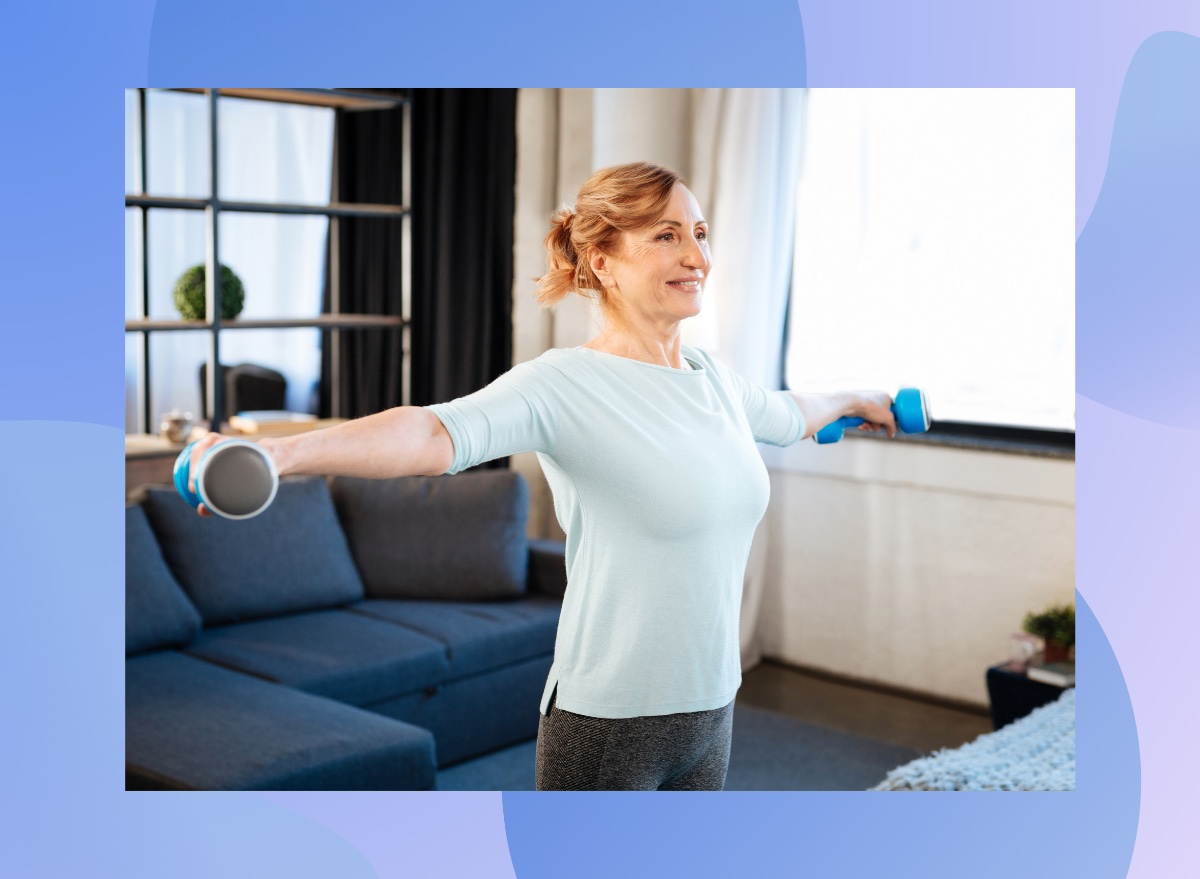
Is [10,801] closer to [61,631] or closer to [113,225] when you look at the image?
[61,631]

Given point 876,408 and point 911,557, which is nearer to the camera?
point 876,408

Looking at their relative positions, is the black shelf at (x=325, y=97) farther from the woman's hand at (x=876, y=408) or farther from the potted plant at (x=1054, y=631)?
the woman's hand at (x=876, y=408)

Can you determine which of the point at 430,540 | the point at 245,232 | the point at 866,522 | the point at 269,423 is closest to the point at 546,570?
the point at 430,540

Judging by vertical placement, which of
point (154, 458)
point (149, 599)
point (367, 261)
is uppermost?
point (367, 261)

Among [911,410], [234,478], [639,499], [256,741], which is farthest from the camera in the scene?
[256,741]

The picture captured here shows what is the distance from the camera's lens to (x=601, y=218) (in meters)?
1.44

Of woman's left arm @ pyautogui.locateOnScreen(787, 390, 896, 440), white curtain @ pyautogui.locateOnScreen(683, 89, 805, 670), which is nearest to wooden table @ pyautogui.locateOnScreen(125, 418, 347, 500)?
white curtain @ pyautogui.locateOnScreen(683, 89, 805, 670)

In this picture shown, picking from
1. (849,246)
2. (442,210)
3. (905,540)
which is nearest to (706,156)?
(849,246)

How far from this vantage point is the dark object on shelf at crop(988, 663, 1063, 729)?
3705 millimetres

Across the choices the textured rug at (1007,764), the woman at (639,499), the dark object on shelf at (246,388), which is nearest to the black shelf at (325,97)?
the dark object on shelf at (246,388)

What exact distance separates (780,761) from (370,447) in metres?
2.91

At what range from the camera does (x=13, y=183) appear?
1349 mm

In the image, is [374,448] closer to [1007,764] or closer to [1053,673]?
[1007,764]

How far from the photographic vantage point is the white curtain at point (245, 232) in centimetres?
499
